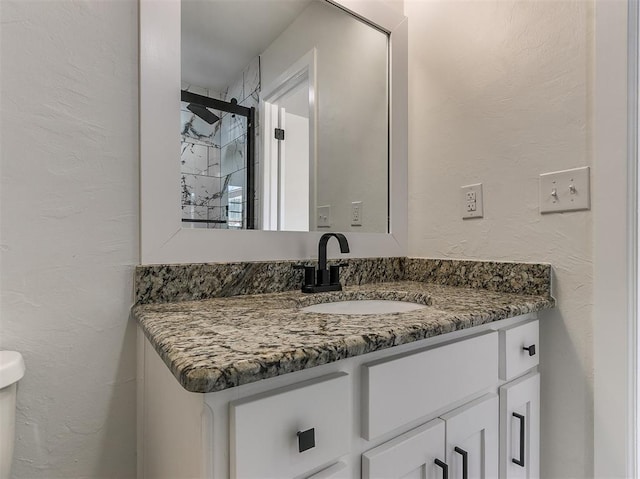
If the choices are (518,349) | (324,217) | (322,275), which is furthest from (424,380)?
(324,217)

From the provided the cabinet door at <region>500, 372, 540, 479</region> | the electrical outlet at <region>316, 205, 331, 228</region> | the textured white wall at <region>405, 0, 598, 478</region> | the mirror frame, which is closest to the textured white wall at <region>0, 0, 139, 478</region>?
the mirror frame

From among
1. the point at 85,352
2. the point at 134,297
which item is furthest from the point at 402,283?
the point at 85,352

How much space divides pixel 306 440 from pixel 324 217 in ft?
2.65

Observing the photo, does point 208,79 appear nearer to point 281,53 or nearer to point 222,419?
point 281,53

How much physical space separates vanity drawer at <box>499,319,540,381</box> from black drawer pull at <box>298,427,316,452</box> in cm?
55

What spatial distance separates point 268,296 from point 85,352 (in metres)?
0.44

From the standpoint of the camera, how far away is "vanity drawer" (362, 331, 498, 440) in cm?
60

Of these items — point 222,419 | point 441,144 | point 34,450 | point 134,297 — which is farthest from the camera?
point 441,144

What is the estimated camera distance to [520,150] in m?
1.07

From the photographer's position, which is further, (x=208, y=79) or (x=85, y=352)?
(x=208, y=79)

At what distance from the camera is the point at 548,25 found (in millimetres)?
1004

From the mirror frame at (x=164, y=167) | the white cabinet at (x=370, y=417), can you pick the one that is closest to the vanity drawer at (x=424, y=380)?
the white cabinet at (x=370, y=417)

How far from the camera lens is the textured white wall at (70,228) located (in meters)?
0.72

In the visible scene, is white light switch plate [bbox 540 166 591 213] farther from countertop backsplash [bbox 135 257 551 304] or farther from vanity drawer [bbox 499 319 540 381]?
vanity drawer [bbox 499 319 540 381]
